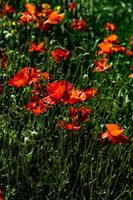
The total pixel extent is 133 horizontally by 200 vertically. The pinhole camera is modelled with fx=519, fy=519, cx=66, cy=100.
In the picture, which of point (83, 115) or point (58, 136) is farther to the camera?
point (58, 136)

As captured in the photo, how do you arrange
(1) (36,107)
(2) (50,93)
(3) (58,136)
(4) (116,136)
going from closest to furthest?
(4) (116,136), (2) (50,93), (1) (36,107), (3) (58,136)

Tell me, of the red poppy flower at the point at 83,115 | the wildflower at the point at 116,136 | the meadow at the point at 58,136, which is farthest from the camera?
the red poppy flower at the point at 83,115

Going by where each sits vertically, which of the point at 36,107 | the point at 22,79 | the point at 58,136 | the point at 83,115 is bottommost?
the point at 58,136

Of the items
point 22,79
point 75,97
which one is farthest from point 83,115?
point 22,79

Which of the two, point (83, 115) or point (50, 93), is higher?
point (50, 93)

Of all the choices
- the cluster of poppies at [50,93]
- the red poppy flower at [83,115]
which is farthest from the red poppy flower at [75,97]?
the red poppy flower at [83,115]

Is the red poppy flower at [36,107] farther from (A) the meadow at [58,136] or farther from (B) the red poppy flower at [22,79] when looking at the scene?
(B) the red poppy flower at [22,79]

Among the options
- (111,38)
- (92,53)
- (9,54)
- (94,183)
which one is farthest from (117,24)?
(94,183)

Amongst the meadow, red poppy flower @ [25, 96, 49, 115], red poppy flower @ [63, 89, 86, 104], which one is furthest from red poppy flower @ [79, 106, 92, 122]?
red poppy flower @ [25, 96, 49, 115]

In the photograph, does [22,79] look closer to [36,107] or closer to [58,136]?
[36,107]

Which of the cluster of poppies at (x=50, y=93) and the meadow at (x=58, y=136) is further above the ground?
the cluster of poppies at (x=50, y=93)

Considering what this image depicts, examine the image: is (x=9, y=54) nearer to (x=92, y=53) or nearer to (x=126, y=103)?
(x=126, y=103)

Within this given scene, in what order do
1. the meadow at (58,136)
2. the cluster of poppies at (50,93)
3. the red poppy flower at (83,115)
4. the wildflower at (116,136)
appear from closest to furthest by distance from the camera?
1. the wildflower at (116,136)
2. the cluster of poppies at (50,93)
3. the meadow at (58,136)
4. the red poppy flower at (83,115)

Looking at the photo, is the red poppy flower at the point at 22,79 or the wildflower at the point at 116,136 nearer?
the wildflower at the point at 116,136
